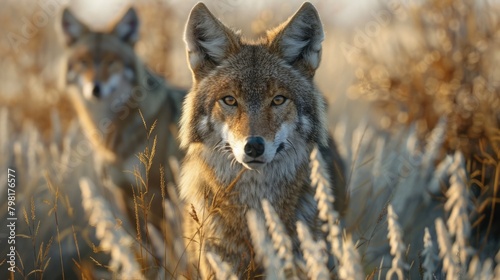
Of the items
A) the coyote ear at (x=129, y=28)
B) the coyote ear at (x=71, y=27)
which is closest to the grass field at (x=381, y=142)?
the coyote ear at (x=71, y=27)

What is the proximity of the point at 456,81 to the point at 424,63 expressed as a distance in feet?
1.30

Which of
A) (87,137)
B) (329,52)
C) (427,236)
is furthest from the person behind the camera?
(329,52)

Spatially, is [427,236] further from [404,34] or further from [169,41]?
[169,41]

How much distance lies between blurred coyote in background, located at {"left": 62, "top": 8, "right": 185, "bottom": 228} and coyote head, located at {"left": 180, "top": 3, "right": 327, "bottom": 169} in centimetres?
238

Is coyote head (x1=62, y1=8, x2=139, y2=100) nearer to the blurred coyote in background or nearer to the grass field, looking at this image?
the blurred coyote in background

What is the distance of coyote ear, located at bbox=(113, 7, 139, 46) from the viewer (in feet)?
23.9

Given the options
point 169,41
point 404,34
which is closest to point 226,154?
point 404,34

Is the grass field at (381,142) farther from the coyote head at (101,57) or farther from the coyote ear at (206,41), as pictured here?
the coyote ear at (206,41)

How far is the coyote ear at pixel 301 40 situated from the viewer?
4.07 metres

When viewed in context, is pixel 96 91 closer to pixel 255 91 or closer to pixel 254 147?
pixel 255 91

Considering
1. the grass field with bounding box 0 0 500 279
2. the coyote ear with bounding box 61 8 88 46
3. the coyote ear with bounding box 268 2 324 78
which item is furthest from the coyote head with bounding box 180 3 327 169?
the coyote ear with bounding box 61 8 88 46

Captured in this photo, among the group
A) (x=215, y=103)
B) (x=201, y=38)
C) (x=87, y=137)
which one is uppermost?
(x=201, y=38)

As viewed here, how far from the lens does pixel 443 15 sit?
6.42m

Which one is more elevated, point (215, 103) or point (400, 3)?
point (400, 3)
